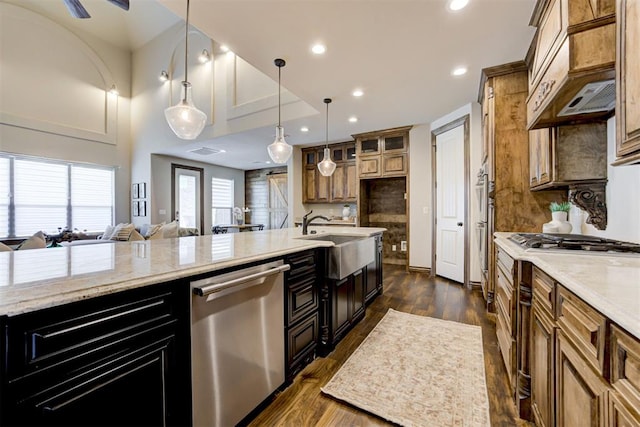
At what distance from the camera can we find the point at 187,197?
722 cm

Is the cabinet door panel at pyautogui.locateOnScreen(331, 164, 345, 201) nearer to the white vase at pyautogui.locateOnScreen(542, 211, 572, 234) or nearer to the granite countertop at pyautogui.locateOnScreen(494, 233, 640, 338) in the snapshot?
the white vase at pyautogui.locateOnScreen(542, 211, 572, 234)

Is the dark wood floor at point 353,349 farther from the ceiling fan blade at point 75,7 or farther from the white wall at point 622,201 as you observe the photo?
the ceiling fan blade at point 75,7

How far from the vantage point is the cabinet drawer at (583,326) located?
73 centimetres

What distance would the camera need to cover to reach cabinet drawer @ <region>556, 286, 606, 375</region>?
0.73 metres

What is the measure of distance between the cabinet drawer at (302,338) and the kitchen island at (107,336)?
246 millimetres

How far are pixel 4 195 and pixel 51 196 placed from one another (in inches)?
25.3

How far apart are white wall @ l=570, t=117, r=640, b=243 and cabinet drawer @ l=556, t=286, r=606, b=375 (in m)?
1.00

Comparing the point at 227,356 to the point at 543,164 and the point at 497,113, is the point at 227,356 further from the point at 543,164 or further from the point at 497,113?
the point at 497,113

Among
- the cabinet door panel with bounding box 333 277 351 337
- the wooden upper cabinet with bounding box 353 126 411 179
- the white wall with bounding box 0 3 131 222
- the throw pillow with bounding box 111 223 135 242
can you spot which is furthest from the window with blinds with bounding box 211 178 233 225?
the cabinet door panel with bounding box 333 277 351 337

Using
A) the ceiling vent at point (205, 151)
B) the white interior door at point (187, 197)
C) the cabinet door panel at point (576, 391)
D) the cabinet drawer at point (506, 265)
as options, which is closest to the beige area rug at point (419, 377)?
the cabinet door panel at point (576, 391)

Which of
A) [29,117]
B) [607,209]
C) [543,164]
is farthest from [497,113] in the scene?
[29,117]

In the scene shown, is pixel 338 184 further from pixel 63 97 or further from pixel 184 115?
pixel 63 97

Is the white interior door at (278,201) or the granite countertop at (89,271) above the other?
the white interior door at (278,201)

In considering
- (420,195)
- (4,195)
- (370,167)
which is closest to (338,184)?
(370,167)
